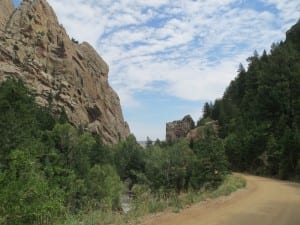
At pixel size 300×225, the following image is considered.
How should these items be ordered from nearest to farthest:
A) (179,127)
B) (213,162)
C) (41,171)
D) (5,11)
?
(41,171), (213,162), (5,11), (179,127)

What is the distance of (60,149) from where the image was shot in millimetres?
47500

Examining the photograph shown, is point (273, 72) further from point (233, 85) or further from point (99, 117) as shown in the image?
point (99, 117)

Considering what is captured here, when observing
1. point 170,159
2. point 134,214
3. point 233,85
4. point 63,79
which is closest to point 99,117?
point 63,79

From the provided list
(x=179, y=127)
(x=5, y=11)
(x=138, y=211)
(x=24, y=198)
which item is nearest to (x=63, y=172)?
(x=138, y=211)

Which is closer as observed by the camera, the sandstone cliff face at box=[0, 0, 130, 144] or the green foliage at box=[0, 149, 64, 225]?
the green foliage at box=[0, 149, 64, 225]

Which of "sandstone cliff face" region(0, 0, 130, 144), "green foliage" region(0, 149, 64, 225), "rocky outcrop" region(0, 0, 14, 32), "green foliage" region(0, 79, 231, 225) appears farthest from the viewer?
"rocky outcrop" region(0, 0, 14, 32)

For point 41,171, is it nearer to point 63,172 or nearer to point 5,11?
point 63,172

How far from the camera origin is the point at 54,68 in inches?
5148

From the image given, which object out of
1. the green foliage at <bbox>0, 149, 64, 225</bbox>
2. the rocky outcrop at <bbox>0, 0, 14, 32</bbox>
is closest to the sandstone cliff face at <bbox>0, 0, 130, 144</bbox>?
the rocky outcrop at <bbox>0, 0, 14, 32</bbox>

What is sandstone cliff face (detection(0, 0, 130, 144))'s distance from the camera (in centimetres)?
11750

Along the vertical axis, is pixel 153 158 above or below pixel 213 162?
above

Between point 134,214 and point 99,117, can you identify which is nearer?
point 134,214

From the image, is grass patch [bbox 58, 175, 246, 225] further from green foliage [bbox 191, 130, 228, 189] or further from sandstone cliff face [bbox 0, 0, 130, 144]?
sandstone cliff face [bbox 0, 0, 130, 144]

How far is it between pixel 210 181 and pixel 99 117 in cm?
11593
